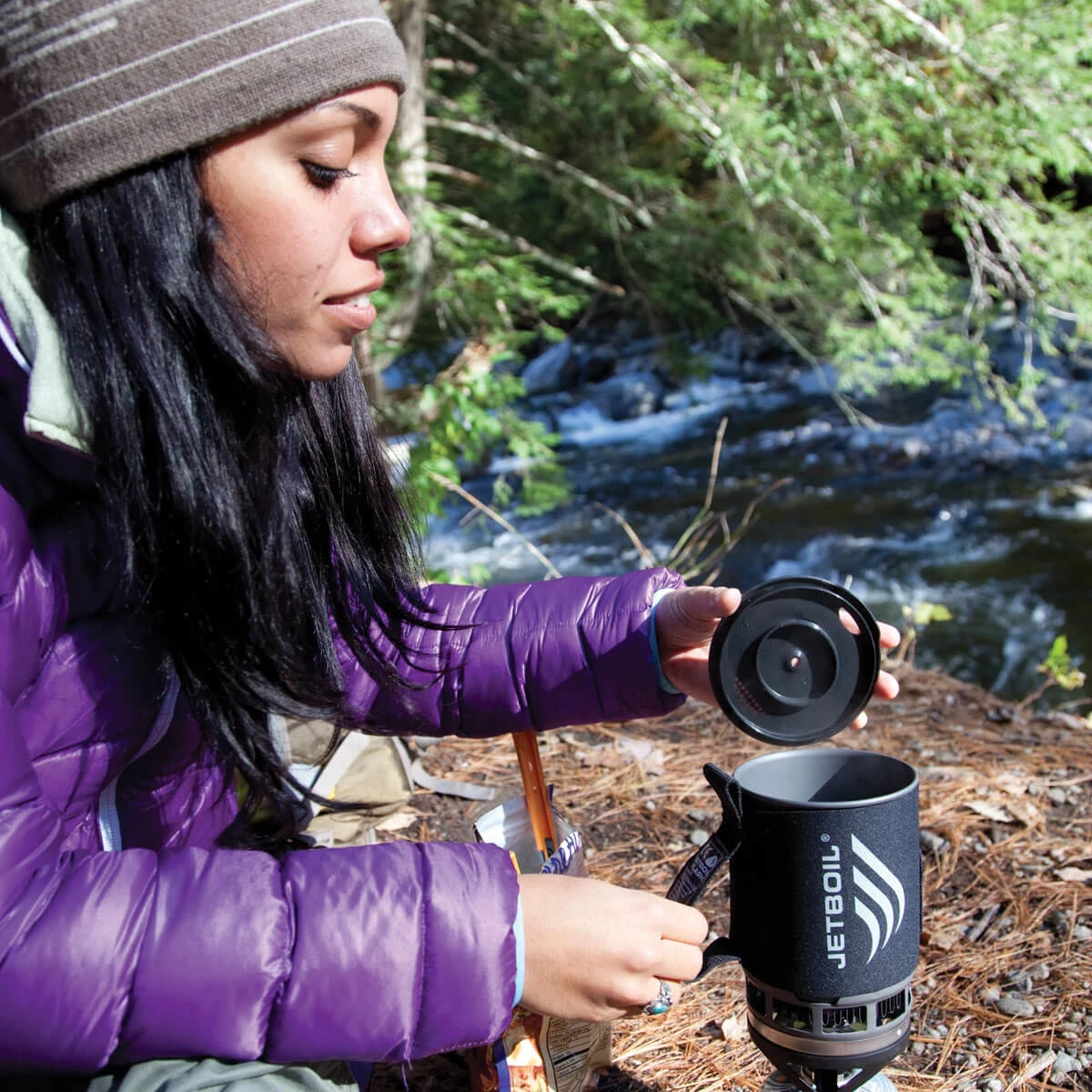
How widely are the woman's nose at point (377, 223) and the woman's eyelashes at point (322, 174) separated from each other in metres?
0.03

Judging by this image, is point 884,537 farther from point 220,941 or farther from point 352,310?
point 220,941

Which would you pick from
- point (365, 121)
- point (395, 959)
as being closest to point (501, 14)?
point (365, 121)

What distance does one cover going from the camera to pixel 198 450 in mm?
1206

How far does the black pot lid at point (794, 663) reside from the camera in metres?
1.31

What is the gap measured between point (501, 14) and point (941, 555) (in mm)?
4323

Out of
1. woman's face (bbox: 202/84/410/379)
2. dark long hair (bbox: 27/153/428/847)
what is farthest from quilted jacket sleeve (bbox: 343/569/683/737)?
woman's face (bbox: 202/84/410/379)

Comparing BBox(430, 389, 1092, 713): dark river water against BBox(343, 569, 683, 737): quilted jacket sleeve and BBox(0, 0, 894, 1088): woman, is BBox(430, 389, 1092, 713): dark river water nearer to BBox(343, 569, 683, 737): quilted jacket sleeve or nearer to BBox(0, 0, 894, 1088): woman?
BBox(343, 569, 683, 737): quilted jacket sleeve

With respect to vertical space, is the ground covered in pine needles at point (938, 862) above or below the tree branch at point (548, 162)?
below

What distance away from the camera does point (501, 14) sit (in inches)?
255

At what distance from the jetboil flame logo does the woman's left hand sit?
36 centimetres

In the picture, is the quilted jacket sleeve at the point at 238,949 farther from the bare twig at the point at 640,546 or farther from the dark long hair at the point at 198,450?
the bare twig at the point at 640,546

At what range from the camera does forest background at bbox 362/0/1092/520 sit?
5.11 m

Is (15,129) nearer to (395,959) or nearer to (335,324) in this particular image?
(335,324)

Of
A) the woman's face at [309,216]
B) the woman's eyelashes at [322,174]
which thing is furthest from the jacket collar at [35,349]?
the woman's eyelashes at [322,174]
